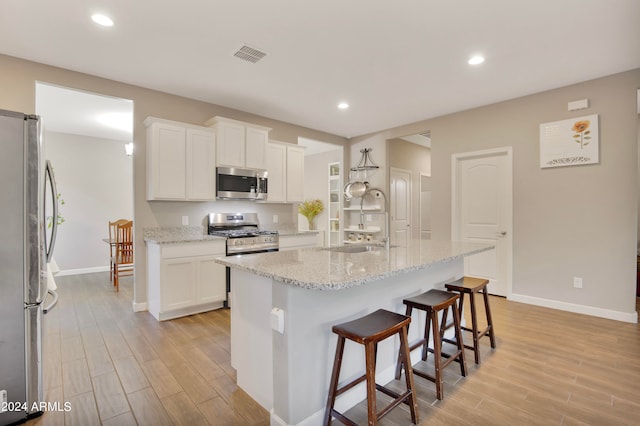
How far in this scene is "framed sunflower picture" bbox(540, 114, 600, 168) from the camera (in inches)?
135

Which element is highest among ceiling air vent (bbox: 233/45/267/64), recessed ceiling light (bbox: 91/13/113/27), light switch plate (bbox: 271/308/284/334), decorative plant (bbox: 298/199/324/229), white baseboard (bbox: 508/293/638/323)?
ceiling air vent (bbox: 233/45/267/64)

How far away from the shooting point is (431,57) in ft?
9.71

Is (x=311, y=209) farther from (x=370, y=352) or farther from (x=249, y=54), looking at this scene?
(x=370, y=352)

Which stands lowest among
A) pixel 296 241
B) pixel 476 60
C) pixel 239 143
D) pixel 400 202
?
pixel 296 241

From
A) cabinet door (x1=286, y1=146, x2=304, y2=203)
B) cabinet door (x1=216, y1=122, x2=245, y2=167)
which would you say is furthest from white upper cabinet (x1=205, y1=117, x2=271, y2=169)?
cabinet door (x1=286, y1=146, x2=304, y2=203)

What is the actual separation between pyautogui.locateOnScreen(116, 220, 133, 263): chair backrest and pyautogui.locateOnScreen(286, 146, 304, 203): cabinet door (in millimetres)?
2707

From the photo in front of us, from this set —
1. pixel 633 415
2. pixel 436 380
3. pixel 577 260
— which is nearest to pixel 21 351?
pixel 436 380

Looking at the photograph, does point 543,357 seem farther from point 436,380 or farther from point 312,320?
point 312,320

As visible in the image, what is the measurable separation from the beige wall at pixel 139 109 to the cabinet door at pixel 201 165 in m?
0.32

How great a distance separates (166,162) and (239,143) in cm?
95

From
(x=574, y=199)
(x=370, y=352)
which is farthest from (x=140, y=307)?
(x=574, y=199)

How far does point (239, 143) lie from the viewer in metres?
4.11

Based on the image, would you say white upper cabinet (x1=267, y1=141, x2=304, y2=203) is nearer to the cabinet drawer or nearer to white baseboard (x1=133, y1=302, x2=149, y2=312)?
the cabinet drawer

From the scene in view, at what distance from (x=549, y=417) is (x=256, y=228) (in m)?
3.79
